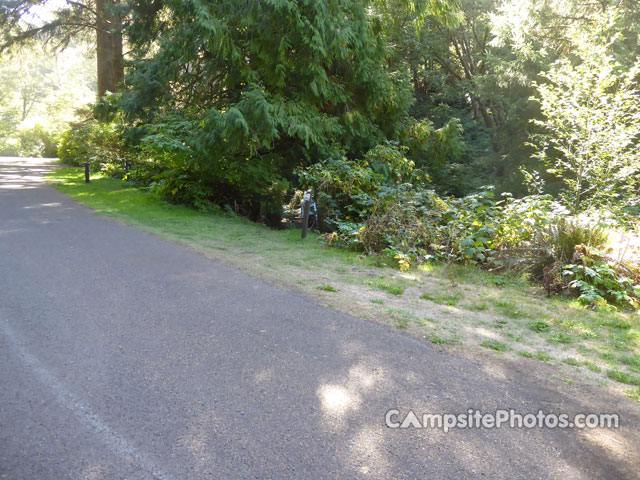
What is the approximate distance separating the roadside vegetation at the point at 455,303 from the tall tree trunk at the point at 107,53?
52.6 ft

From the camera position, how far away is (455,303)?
5.59 m

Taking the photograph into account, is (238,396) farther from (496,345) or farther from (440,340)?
(496,345)

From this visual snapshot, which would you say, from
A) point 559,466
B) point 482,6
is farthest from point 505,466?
point 482,6

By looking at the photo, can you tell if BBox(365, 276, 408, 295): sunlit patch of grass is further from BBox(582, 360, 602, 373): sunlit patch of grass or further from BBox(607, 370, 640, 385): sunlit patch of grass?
BBox(607, 370, 640, 385): sunlit patch of grass

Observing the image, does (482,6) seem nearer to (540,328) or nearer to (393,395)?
(540,328)

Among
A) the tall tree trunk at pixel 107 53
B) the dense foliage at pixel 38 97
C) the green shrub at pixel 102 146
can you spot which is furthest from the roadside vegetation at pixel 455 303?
the dense foliage at pixel 38 97

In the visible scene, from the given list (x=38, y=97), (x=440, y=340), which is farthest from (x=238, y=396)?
(x=38, y=97)

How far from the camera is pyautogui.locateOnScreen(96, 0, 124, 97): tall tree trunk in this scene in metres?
21.7

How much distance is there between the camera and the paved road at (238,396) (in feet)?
8.46

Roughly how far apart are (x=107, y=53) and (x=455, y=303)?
76.7 ft

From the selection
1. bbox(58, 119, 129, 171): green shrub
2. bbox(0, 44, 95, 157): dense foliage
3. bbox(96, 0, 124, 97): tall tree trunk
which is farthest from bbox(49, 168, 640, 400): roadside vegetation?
bbox(0, 44, 95, 157): dense foliage

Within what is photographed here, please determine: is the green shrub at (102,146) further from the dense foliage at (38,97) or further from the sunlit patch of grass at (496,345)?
the sunlit patch of grass at (496,345)

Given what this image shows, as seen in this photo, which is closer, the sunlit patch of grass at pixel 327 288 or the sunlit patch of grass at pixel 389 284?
the sunlit patch of grass at pixel 327 288

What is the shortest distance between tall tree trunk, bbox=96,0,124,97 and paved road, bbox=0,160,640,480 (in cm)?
1970
